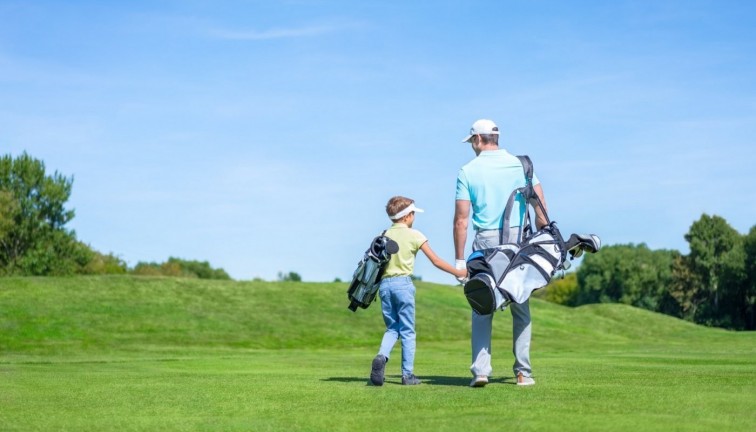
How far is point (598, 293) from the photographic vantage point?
118m

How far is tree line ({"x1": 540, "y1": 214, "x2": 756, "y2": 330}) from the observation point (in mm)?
93625

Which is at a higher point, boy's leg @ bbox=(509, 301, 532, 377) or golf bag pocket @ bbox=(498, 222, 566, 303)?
golf bag pocket @ bbox=(498, 222, 566, 303)

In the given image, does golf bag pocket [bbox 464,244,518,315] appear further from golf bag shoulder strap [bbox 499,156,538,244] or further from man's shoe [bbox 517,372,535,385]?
man's shoe [bbox 517,372,535,385]

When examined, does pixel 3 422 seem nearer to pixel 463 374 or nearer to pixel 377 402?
pixel 377 402

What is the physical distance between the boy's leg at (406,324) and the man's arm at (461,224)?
→ 1.04 meters

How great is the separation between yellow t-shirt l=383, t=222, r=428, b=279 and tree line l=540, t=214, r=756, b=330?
283 ft

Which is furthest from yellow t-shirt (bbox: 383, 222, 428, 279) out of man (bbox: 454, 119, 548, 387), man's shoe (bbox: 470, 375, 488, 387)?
man's shoe (bbox: 470, 375, 488, 387)

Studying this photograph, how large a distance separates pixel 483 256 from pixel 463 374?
3765 mm

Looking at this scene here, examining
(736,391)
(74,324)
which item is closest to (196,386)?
(736,391)

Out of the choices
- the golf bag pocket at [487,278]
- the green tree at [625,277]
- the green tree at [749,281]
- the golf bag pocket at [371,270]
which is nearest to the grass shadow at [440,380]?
the golf bag pocket at [371,270]

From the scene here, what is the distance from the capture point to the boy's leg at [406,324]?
11.5 metres

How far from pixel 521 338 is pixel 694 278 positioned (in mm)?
95082

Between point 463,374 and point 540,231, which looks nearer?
point 540,231

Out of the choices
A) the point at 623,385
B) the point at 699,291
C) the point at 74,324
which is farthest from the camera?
the point at 699,291
